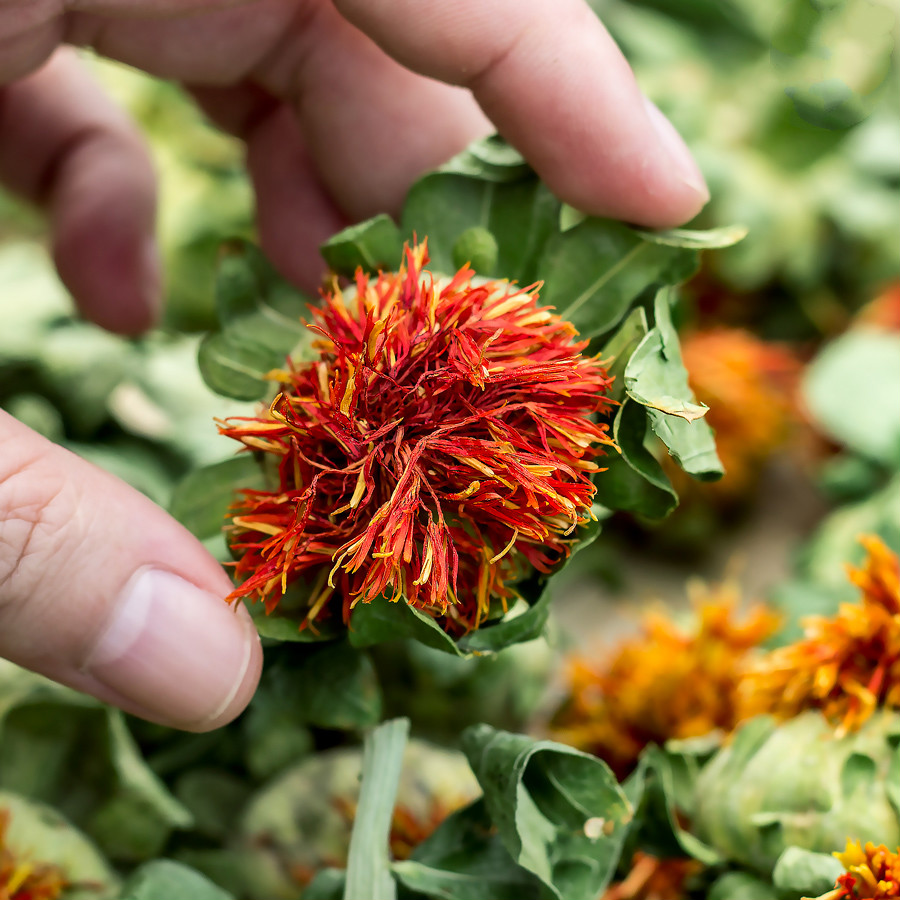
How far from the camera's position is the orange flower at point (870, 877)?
365 millimetres

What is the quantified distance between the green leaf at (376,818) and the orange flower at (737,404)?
466 millimetres

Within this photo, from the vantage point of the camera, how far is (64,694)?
533 mm

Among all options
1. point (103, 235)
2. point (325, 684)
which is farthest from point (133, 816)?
point (103, 235)

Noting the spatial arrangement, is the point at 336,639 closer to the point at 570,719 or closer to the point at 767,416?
the point at 570,719

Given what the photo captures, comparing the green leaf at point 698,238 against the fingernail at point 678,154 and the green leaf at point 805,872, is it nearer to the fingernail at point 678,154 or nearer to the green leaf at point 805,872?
the fingernail at point 678,154

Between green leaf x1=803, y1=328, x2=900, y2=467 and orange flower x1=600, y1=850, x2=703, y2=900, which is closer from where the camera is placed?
orange flower x1=600, y1=850, x2=703, y2=900

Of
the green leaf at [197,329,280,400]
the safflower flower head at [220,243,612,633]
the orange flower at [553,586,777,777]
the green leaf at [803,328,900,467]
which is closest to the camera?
the safflower flower head at [220,243,612,633]

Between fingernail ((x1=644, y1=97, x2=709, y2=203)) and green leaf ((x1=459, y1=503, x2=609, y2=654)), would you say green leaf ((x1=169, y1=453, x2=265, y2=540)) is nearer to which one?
green leaf ((x1=459, y1=503, x2=609, y2=654))

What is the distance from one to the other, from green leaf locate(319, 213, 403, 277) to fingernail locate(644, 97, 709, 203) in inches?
6.0

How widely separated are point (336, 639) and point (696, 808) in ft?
0.71

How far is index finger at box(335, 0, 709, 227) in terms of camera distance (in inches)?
18.2

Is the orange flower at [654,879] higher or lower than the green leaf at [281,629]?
lower

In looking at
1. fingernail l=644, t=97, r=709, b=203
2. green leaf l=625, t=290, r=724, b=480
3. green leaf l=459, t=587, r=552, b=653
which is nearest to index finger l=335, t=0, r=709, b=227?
fingernail l=644, t=97, r=709, b=203

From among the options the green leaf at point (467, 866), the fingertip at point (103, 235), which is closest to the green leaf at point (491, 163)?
the green leaf at point (467, 866)
